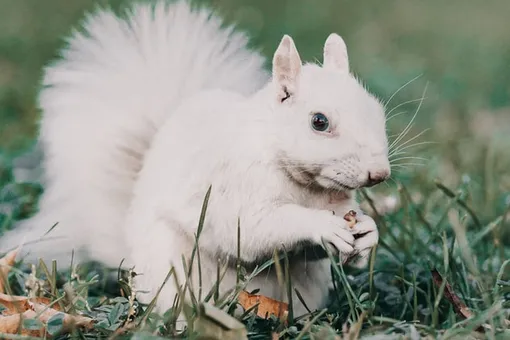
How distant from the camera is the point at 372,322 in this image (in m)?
2.14

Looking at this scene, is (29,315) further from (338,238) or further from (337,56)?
(337,56)

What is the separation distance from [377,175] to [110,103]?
1026 millimetres

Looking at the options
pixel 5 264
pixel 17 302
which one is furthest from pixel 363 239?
pixel 5 264

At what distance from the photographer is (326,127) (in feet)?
7.05

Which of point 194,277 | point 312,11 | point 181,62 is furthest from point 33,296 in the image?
point 312,11

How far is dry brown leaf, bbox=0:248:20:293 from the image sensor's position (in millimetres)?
2451

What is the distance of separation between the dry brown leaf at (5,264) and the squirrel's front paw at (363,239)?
2.82 ft

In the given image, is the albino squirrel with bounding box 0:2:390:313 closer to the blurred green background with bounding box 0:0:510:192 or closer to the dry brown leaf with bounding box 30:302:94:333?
the dry brown leaf with bounding box 30:302:94:333

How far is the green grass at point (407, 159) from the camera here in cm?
220

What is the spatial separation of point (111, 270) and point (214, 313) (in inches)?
37.7

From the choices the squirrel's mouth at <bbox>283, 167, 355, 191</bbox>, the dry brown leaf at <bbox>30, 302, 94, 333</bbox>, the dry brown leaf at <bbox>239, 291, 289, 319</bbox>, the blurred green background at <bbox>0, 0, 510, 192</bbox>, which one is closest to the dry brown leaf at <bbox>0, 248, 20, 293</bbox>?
the dry brown leaf at <bbox>30, 302, 94, 333</bbox>

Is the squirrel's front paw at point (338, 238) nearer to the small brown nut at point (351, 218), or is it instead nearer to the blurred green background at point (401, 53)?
the small brown nut at point (351, 218)

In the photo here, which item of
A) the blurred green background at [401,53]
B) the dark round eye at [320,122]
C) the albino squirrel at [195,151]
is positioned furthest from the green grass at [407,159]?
the dark round eye at [320,122]

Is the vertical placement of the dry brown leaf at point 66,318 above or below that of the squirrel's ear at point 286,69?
below
